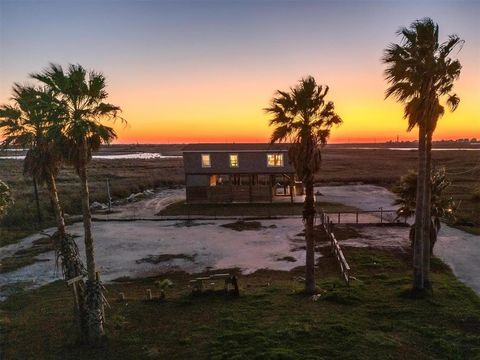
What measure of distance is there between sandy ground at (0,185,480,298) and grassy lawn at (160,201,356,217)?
3044 mm

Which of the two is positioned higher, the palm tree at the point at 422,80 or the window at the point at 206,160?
the palm tree at the point at 422,80

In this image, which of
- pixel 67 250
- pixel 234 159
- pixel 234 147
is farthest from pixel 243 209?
pixel 67 250

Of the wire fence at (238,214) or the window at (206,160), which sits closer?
the wire fence at (238,214)

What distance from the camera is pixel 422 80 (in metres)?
14.4

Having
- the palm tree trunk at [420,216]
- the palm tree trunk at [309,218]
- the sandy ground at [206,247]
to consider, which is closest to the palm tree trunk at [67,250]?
the sandy ground at [206,247]

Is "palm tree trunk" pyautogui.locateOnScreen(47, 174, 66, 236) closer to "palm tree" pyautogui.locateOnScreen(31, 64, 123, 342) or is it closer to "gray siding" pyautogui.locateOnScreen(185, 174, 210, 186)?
"palm tree" pyautogui.locateOnScreen(31, 64, 123, 342)

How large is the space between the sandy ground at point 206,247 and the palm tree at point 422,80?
22.8 feet

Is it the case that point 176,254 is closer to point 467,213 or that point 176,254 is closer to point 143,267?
point 143,267

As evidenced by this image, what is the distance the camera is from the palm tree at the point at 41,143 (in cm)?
1202

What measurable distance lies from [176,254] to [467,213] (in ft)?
94.0

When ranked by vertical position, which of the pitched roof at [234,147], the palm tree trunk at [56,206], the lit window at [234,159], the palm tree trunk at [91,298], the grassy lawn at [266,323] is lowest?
the grassy lawn at [266,323]

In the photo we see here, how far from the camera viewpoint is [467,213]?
35.7 meters

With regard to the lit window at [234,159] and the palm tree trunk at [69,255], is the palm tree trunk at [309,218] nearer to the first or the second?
the palm tree trunk at [69,255]

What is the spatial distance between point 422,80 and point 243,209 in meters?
26.7
